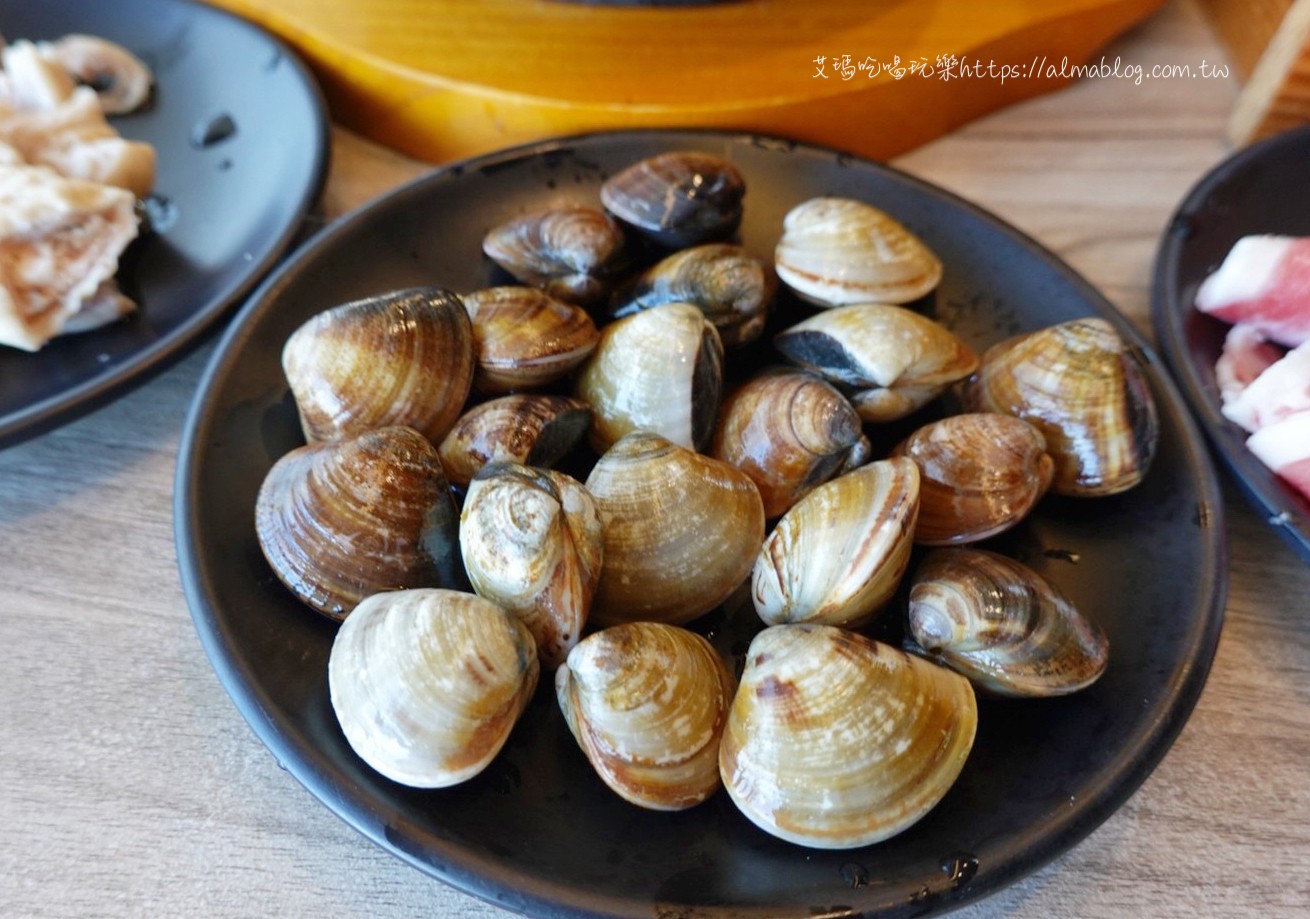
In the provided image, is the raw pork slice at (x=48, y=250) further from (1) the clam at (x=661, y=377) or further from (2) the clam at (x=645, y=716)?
(2) the clam at (x=645, y=716)

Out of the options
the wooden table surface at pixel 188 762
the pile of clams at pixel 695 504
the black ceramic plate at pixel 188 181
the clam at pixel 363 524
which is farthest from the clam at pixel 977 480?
the black ceramic plate at pixel 188 181

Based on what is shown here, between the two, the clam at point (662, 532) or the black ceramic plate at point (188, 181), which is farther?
the black ceramic plate at point (188, 181)

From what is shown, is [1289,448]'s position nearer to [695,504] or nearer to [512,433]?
[695,504]

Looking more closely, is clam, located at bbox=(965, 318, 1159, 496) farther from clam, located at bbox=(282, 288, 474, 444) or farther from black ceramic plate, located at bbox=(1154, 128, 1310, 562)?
clam, located at bbox=(282, 288, 474, 444)

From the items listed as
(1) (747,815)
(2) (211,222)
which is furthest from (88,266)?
(1) (747,815)

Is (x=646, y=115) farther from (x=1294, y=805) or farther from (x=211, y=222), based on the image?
(x=1294, y=805)

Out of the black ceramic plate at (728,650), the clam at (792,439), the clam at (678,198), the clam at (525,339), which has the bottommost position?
the black ceramic plate at (728,650)

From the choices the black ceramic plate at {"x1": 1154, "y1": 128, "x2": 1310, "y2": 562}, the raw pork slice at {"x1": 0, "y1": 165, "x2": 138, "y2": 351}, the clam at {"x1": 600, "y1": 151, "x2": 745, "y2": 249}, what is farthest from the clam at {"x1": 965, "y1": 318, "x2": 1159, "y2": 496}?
the raw pork slice at {"x1": 0, "y1": 165, "x2": 138, "y2": 351}
